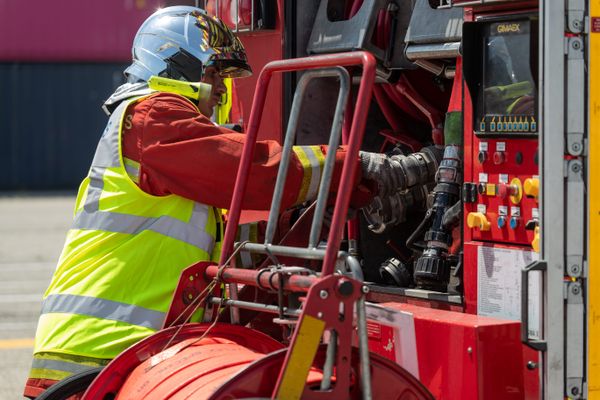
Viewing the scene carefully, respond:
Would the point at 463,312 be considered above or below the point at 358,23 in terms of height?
below

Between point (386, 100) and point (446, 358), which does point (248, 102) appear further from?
point (446, 358)

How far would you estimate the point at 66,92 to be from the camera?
26938mm

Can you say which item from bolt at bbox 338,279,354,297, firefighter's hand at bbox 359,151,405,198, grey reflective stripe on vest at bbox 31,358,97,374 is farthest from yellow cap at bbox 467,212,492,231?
grey reflective stripe on vest at bbox 31,358,97,374

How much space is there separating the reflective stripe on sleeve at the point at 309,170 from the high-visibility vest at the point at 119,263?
36 centimetres

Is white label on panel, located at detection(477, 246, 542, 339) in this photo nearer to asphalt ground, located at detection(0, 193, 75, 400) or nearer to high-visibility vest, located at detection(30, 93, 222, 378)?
high-visibility vest, located at detection(30, 93, 222, 378)

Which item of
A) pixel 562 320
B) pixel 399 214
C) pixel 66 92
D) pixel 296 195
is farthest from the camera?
pixel 66 92

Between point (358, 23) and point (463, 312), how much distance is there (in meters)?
1.52

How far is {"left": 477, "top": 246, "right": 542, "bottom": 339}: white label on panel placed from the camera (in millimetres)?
3643

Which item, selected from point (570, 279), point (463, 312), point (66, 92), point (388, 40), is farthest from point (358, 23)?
point (66, 92)

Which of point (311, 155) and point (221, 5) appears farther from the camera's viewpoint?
point (221, 5)

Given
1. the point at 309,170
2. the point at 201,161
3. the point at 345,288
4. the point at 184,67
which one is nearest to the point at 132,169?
the point at 201,161

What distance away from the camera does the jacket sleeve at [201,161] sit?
3852 millimetres

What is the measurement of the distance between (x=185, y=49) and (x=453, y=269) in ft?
4.24

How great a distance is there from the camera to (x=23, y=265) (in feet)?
48.0
